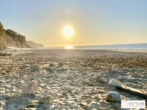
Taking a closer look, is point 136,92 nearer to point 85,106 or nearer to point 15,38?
point 85,106

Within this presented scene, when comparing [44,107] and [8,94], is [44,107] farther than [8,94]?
No

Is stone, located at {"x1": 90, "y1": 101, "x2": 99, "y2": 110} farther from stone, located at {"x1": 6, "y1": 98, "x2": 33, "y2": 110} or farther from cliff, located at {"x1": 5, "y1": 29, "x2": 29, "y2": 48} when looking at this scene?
cliff, located at {"x1": 5, "y1": 29, "x2": 29, "y2": 48}

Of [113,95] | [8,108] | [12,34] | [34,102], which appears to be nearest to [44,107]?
[34,102]

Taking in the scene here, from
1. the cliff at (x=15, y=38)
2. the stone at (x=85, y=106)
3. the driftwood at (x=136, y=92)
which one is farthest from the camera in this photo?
the cliff at (x=15, y=38)

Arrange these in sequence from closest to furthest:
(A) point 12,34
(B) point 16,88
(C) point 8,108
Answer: (C) point 8,108 → (B) point 16,88 → (A) point 12,34

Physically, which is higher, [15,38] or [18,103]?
[15,38]

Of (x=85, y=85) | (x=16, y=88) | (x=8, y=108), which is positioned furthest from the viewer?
(x=85, y=85)

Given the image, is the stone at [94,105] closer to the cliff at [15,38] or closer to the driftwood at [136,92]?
the driftwood at [136,92]

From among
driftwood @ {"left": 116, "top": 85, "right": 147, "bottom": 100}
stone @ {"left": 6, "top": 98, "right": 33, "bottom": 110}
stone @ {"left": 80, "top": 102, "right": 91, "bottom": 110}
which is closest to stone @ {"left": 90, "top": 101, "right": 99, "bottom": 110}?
stone @ {"left": 80, "top": 102, "right": 91, "bottom": 110}

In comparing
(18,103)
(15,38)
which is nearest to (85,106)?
(18,103)

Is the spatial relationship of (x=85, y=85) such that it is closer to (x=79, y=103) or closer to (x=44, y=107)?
(x=79, y=103)

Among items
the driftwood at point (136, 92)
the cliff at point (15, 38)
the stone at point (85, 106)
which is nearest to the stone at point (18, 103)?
the stone at point (85, 106)

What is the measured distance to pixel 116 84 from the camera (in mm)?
5480

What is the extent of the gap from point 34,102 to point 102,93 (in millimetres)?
1989
